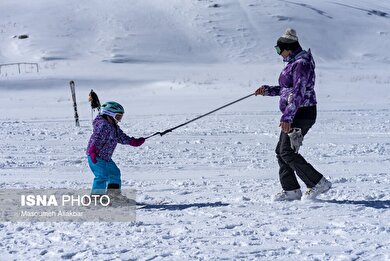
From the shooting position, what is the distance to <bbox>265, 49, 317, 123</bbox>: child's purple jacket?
19.3 ft

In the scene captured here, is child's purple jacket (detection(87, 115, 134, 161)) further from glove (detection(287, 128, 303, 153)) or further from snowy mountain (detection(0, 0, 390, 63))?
snowy mountain (detection(0, 0, 390, 63))

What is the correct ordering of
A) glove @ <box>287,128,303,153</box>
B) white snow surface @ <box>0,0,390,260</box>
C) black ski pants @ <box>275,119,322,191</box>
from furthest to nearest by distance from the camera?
black ski pants @ <box>275,119,322,191</box>
glove @ <box>287,128,303,153</box>
white snow surface @ <box>0,0,390,260</box>

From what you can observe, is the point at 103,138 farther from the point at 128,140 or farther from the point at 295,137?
the point at 295,137

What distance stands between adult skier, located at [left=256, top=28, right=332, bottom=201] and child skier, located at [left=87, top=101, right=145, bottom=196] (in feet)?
5.13

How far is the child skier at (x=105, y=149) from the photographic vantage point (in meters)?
6.13

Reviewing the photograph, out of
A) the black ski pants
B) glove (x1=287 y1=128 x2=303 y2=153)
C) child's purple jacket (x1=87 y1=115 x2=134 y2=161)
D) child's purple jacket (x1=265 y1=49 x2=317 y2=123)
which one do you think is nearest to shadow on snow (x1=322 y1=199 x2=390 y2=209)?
the black ski pants

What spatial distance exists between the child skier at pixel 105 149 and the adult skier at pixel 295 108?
156cm

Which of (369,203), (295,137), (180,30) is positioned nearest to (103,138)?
(295,137)

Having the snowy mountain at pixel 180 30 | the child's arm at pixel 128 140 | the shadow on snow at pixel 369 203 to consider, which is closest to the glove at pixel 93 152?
the child's arm at pixel 128 140

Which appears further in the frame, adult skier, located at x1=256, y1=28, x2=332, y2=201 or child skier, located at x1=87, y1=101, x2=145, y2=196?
child skier, located at x1=87, y1=101, x2=145, y2=196

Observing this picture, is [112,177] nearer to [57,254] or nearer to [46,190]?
[46,190]

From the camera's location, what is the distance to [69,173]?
8734 millimetres

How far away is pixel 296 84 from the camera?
5887 mm

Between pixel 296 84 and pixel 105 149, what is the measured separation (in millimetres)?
2070
